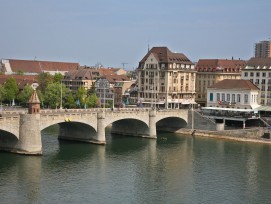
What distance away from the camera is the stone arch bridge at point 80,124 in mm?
68938

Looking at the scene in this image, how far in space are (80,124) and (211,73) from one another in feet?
223

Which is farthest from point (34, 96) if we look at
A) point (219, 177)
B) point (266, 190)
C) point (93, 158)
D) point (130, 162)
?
point (266, 190)

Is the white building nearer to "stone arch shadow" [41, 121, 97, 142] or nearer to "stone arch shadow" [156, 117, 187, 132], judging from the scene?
"stone arch shadow" [156, 117, 187, 132]

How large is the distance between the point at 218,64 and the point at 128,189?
3675 inches

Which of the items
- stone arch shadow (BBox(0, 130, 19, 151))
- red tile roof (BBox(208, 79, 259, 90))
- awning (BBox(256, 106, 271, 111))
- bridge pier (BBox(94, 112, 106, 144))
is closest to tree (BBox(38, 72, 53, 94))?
red tile roof (BBox(208, 79, 259, 90))

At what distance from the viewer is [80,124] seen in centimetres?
8394

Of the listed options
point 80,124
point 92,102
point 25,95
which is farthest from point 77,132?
point 25,95

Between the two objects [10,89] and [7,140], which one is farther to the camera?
[10,89]

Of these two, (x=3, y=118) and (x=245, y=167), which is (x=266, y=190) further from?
(x=3, y=118)

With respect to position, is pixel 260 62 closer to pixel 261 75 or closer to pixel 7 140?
pixel 261 75

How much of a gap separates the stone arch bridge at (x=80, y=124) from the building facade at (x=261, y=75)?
2036 cm

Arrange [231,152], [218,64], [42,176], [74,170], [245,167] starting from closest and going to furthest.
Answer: [42,176] → [74,170] → [245,167] → [231,152] → [218,64]

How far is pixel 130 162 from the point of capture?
70562mm

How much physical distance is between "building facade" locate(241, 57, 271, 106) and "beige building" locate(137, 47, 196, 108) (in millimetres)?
19746
